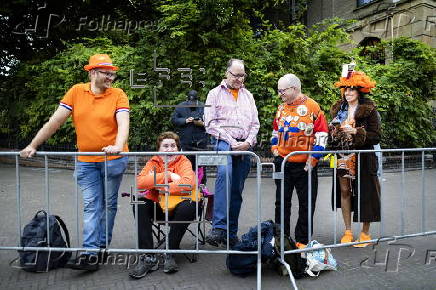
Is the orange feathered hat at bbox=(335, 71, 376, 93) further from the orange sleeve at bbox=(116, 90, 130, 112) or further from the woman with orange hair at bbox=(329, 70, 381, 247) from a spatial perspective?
the orange sleeve at bbox=(116, 90, 130, 112)

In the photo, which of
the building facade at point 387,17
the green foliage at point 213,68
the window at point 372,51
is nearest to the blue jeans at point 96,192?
the green foliage at point 213,68

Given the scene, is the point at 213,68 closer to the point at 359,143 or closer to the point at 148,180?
the point at 359,143

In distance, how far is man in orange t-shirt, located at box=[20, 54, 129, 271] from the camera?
3.57 m

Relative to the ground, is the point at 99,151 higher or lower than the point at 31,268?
higher

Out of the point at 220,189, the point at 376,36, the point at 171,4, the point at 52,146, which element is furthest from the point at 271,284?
the point at 376,36

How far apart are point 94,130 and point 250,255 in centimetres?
187

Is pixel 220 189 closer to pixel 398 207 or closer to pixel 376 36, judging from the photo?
pixel 398 207

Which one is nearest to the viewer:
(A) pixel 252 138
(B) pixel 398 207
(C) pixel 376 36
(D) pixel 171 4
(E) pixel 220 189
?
(E) pixel 220 189

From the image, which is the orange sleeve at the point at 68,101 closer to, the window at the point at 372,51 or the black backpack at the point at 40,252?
the black backpack at the point at 40,252

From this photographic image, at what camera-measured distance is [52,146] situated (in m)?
11.4

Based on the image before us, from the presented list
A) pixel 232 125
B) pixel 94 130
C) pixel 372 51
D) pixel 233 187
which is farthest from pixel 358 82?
pixel 372 51

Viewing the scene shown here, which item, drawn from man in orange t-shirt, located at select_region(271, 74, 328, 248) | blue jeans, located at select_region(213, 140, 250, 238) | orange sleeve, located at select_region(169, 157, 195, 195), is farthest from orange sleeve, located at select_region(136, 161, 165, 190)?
man in orange t-shirt, located at select_region(271, 74, 328, 248)

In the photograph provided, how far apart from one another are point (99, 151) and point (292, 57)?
8.03m

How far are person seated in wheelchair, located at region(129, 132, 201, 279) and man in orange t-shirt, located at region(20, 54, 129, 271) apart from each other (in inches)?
12.9
